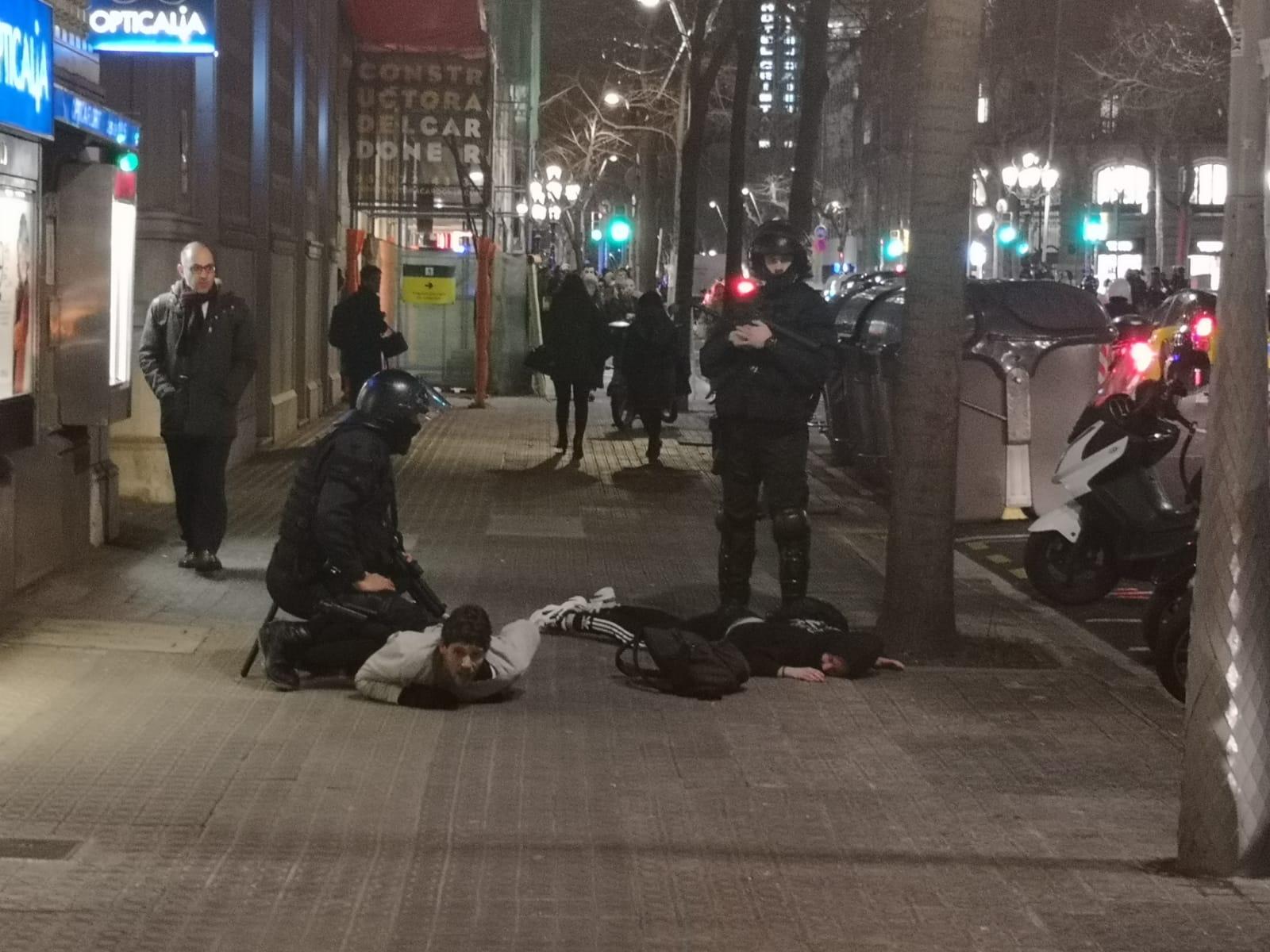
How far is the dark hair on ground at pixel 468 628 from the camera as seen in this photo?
787 cm

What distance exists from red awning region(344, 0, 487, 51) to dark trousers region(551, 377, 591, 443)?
8504 millimetres

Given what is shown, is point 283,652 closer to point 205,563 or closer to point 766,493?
point 766,493

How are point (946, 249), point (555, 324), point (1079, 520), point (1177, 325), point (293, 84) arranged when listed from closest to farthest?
point (946, 249), point (1079, 520), point (555, 324), point (293, 84), point (1177, 325)

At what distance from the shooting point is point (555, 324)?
19.8 meters

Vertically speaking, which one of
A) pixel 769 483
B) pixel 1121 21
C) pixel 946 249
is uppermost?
pixel 1121 21

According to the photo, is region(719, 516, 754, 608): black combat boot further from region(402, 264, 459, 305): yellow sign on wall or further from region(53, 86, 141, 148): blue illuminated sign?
region(402, 264, 459, 305): yellow sign on wall

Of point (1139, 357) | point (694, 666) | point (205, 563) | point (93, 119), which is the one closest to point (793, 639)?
point (694, 666)

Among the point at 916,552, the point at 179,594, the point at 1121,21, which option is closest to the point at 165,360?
the point at 179,594

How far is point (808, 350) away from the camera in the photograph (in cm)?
992

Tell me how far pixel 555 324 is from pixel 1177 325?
7.76m

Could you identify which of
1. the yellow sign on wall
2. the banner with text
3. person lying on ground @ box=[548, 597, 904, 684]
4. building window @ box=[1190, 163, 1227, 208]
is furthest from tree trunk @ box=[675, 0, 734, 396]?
building window @ box=[1190, 163, 1227, 208]

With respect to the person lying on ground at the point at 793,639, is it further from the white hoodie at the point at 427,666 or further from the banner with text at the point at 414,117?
the banner with text at the point at 414,117

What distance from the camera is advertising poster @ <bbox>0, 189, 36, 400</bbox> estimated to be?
9945 mm

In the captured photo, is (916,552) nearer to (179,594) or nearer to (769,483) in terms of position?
(769,483)
